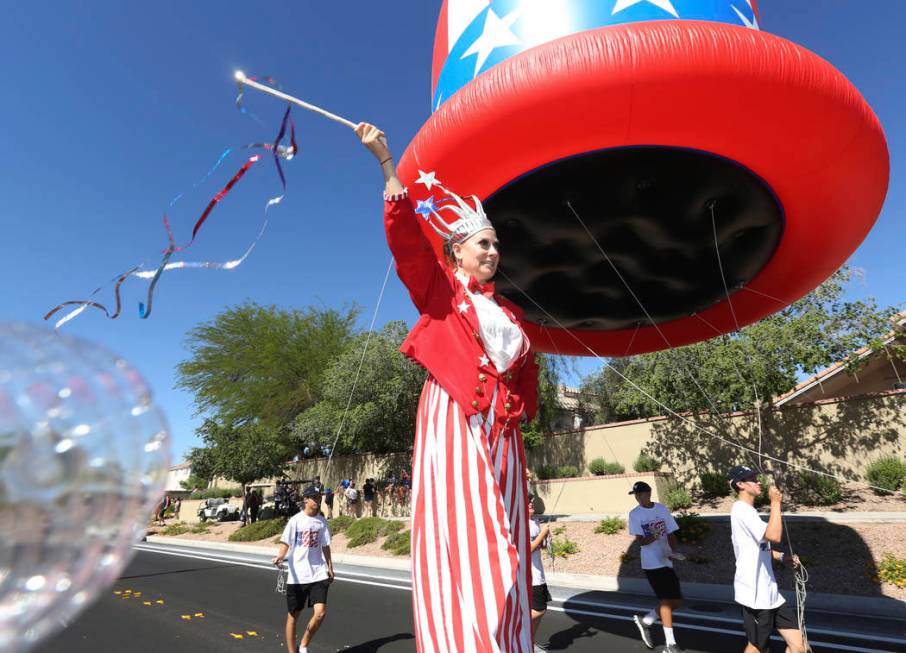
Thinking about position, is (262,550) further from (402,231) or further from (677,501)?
(402,231)

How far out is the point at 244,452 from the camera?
78.1 feet

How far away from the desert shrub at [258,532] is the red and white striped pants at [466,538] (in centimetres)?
2018

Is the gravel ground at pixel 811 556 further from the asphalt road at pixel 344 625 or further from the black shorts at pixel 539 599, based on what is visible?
the black shorts at pixel 539 599

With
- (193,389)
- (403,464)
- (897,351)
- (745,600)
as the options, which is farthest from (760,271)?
(193,389)

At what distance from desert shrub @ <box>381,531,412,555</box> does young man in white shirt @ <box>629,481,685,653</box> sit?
8759mm

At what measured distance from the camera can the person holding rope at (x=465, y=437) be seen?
4.90 feet

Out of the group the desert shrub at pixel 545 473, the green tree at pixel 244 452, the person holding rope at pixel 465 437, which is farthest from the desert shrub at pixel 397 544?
the person holding rope at pixel 465 437

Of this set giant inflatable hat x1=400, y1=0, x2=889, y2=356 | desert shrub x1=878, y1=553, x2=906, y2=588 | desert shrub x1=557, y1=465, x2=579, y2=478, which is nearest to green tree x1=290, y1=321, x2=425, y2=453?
desert shrub x1=557, y1=465, x2=579, y2=478

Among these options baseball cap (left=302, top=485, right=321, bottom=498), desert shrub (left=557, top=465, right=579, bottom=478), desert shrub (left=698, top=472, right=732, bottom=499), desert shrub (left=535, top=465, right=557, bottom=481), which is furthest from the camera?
desert shrub (left=557, top=465, right=579, bottom=478)

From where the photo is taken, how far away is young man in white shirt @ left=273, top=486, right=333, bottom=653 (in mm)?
5418

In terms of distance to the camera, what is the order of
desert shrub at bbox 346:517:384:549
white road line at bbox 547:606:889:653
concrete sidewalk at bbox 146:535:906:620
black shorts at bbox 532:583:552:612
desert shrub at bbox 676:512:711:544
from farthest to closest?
desert shrub at bbox 346:517:384:549, desert shrub at bbox 676:512:711:544, concrete sidewalk at bbox 146:535:906:620, black shorts at bbox 532:583:552:612, white road line at bbox 547:606:889:653

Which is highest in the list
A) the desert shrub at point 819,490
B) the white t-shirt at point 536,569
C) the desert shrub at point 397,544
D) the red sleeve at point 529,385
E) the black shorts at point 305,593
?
the red sleeve at point 529,385

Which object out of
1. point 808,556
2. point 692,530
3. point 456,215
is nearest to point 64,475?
point 456,215

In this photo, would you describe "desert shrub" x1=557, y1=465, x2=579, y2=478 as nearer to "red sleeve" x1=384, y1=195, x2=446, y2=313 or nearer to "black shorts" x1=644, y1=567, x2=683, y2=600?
"black shorts" x1=644, y1=567, x2=683, y2=600
